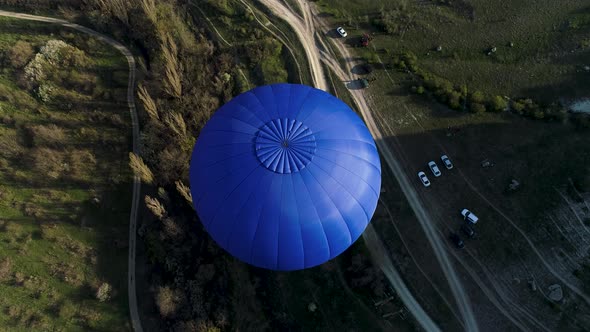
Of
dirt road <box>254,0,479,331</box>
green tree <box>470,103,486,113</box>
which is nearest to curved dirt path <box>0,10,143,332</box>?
dirt road <box>254,0,479,331</box>

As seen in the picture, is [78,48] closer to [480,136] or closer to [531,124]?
[480,136]

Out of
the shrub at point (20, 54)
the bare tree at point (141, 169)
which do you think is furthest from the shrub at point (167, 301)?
the shrub at point (20, 54)

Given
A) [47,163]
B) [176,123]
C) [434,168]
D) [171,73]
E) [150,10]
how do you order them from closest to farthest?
[434,168]
[176,123]
[171,73]
[47,163]
[150,10]

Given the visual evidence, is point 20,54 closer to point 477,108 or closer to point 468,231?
point 477,108

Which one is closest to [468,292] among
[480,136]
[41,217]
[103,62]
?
[480,136]

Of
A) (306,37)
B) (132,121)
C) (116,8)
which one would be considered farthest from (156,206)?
(306,37)
